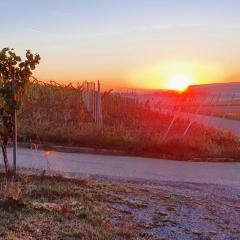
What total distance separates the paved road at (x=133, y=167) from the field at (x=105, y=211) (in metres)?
2.51

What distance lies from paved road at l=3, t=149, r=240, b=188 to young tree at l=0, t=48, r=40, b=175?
228cm

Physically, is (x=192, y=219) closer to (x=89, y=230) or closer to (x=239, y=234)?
(x=239, y=234)

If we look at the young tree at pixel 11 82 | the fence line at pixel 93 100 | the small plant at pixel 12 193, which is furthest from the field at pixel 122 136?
the small plant at pixel 12 193

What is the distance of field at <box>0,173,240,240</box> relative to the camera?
7.87 meters

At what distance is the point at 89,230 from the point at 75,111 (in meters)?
19.6

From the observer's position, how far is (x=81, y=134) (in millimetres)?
19953

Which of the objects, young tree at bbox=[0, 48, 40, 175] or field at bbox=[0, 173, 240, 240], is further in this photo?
young tree at bbox=[0, 48, 40, 175]

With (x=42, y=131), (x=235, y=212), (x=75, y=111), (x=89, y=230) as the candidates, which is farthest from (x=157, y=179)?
(x=75, y=111)

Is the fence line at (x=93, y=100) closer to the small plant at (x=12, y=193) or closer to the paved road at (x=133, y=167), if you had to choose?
the paved road at (x=133, y=167)

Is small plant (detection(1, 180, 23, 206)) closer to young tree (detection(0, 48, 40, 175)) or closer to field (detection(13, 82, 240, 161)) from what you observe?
young tree (detection(0, 48, 40, 175))

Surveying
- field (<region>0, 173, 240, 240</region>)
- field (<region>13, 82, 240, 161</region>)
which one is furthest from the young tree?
field (<region>13, 82, 240, 161</region>)

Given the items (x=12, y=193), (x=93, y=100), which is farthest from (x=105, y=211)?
(x=93, y=100)

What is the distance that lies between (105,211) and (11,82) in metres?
3.43

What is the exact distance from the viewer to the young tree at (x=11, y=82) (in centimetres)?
1115
